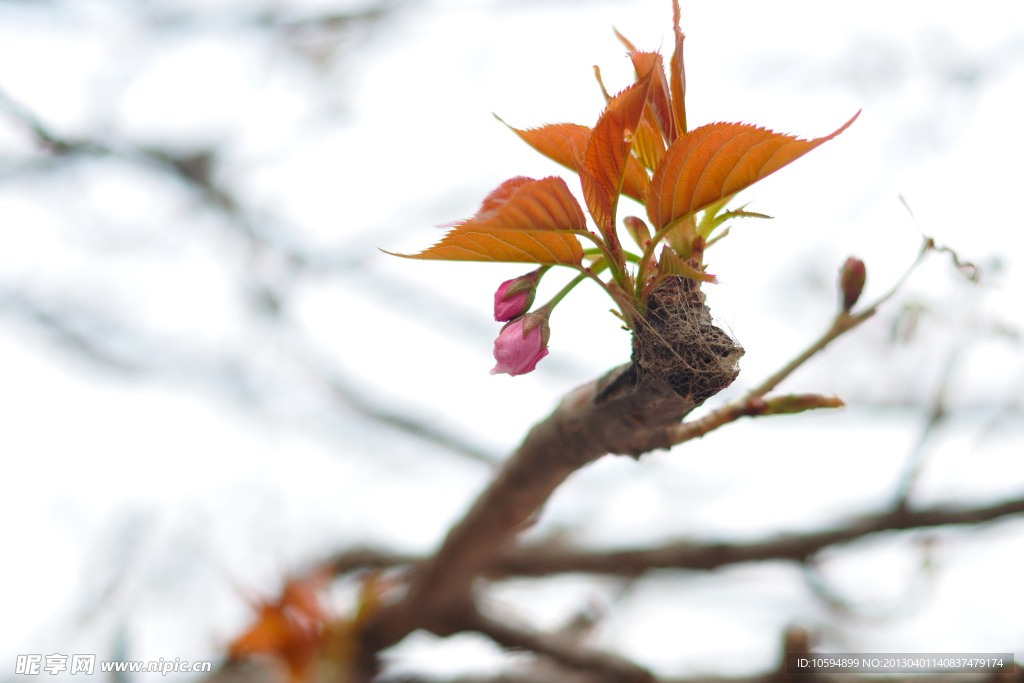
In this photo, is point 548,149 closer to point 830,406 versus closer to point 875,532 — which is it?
point 830,406

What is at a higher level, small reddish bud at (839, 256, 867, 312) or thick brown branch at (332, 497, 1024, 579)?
small reddish bud at (839, 256, 867, 312)

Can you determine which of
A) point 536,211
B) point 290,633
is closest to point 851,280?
point 536,211

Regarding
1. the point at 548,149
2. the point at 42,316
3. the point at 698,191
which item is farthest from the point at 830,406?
the point at 42,316

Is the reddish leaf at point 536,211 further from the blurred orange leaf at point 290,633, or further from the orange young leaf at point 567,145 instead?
the blurred orange leaf at point 290,633

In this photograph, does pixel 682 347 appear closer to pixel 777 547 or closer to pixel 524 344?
pixel 524 344

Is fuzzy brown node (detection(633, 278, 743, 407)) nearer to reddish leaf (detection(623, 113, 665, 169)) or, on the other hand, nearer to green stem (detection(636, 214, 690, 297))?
green stem (detection(636, 214, 690, 297))

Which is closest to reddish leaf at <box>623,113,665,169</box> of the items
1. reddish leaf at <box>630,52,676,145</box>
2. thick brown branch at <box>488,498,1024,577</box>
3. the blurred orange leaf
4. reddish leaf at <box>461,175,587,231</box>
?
reddish leaf at <box>630,52,676,145</box>
